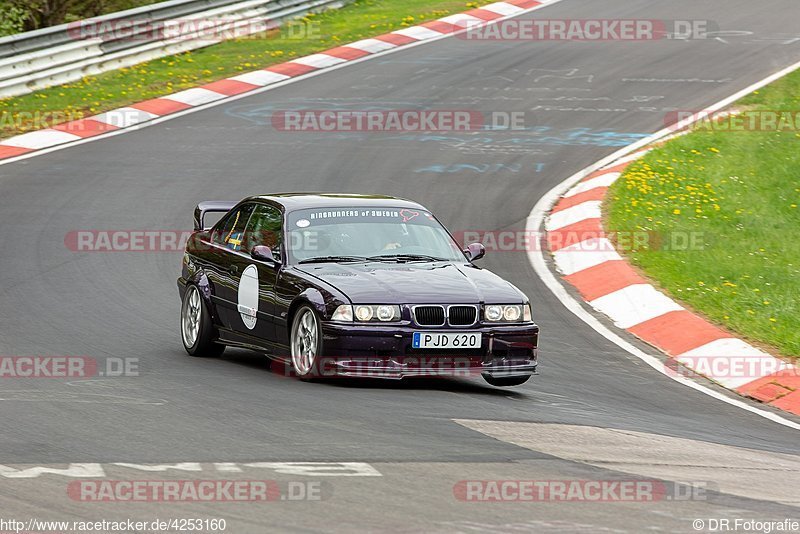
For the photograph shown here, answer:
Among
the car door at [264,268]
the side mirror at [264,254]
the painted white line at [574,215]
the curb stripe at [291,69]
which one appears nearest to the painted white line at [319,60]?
the curb stripe at [291,69]

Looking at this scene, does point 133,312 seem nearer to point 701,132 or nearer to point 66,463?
point 66,463

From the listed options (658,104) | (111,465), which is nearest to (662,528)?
(111,465)

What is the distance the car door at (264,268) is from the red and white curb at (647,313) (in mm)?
3393

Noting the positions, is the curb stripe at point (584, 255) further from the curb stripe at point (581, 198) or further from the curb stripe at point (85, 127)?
the curb stripe at point (85, 127)

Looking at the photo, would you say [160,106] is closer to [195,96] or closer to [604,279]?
[195,96]

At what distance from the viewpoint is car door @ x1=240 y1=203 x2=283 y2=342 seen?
9.83m

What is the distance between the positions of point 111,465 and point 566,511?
226 cm

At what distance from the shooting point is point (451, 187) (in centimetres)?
1695

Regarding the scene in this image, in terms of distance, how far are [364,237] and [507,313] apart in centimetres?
142

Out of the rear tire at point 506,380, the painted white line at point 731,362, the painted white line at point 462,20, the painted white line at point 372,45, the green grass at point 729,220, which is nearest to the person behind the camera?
the rear tire at point 506,380

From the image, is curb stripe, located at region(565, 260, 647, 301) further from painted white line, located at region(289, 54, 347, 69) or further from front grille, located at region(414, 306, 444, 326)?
painted white line, located at region(289, 54, 347, 69)

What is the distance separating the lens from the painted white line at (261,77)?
892 inches

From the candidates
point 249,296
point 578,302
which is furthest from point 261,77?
point 249,296

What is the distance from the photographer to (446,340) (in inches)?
354
